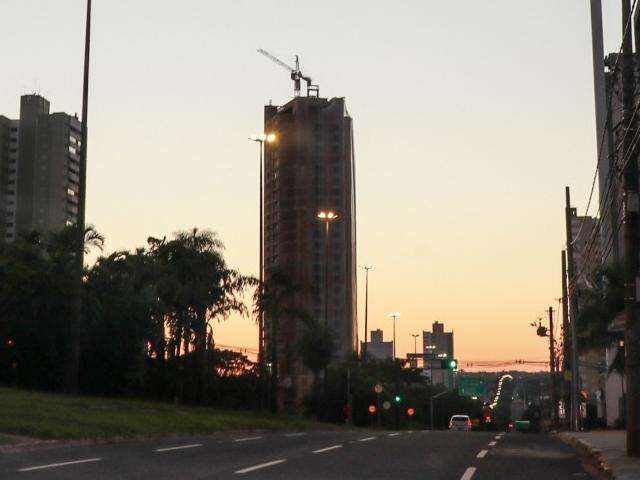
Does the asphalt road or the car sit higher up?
the asphalt road

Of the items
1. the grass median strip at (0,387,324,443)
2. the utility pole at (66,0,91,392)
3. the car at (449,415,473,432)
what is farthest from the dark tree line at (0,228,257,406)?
the car at (449,415,473,432)

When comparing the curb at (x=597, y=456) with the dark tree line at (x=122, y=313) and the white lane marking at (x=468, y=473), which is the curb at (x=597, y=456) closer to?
the white lane marking at (x=468, y=473)

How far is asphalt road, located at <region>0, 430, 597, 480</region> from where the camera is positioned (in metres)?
14.6

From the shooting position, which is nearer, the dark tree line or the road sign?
the dark tree line

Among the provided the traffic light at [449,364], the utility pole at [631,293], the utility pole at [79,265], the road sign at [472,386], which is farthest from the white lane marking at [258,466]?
the road sign at [472,386]

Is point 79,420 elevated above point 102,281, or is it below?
below

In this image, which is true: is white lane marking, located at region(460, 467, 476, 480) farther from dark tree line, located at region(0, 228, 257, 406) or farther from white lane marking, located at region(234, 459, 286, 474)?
dark tree line, located at region(0, 228, 257, 406)

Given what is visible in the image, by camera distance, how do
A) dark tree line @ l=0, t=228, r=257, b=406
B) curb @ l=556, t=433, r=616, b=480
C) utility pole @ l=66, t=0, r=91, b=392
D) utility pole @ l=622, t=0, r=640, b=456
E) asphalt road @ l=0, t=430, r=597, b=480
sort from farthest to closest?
dark tree line @ l=0, t=228, r=257, b=406, utility pole @ l=66, t=0, r=91, b=392, utility pole @ l=622, t=0, r=640, b=456, curb @ l=556, t=433, r=616, b=480, asphalt road @ l=0, t=430, r=597, b=480

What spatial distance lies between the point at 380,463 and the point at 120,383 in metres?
36.3

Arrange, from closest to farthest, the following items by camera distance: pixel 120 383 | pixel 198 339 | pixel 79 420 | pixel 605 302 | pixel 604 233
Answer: pixel 79 420
pixel 605 302
pixel 120 383
pixel 198 339
pixel 604 233

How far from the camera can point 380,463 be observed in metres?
17.2

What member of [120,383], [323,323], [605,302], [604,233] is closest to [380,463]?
[605,302]

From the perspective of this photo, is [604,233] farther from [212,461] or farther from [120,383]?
[212,461]

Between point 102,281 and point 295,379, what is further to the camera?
A: point 295,379
